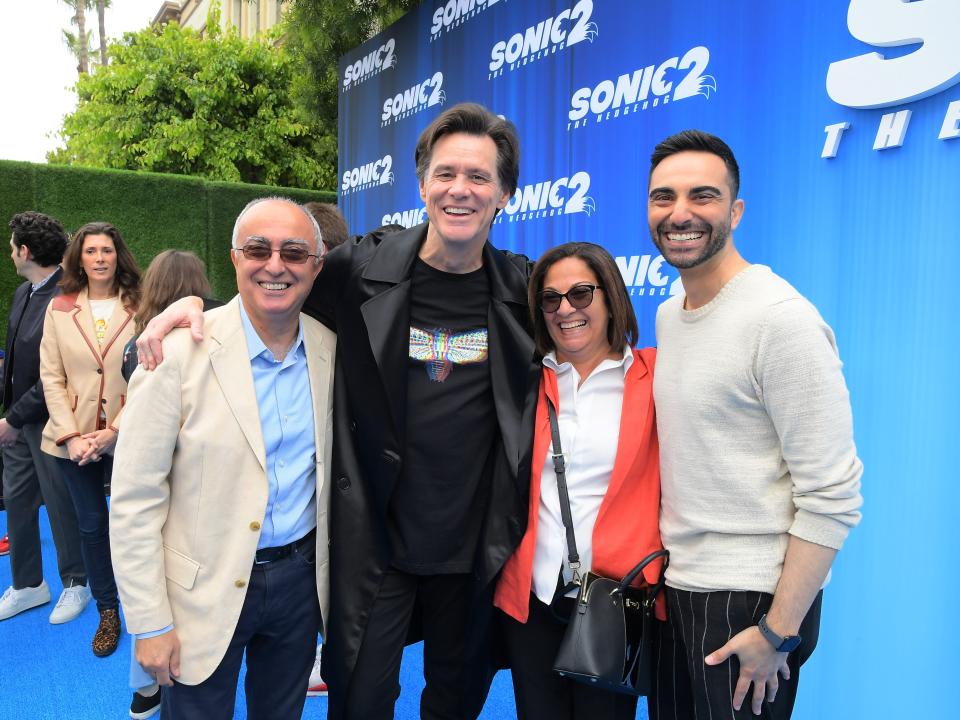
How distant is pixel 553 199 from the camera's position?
4.53 metres

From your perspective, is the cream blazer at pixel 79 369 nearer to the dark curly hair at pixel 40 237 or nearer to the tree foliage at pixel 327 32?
the dark curly hair at pixel 40 237

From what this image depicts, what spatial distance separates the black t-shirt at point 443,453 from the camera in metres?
2.10

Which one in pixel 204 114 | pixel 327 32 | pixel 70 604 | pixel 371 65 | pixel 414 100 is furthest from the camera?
pixel 204 114

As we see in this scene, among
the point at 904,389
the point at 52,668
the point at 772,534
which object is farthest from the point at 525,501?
the point at 52,668

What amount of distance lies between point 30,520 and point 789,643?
4536mm

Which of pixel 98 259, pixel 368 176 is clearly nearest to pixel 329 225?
pixel 98 259

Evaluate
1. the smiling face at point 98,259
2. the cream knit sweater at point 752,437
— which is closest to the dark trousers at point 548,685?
the cream knit sweater at point 752,437

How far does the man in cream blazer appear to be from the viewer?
5.65 ft

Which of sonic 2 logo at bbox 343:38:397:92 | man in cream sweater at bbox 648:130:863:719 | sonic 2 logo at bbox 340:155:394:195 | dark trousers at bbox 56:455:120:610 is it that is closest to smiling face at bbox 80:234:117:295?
dark trousers at bbox 56:455:120:610

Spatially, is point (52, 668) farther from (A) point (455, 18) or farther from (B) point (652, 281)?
(A) point (455, 18)

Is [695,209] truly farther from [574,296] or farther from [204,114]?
[204,114]

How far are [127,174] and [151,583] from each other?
341 inches

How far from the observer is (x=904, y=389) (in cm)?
259

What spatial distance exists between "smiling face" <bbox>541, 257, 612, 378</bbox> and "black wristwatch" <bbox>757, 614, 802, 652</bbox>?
0.85m
